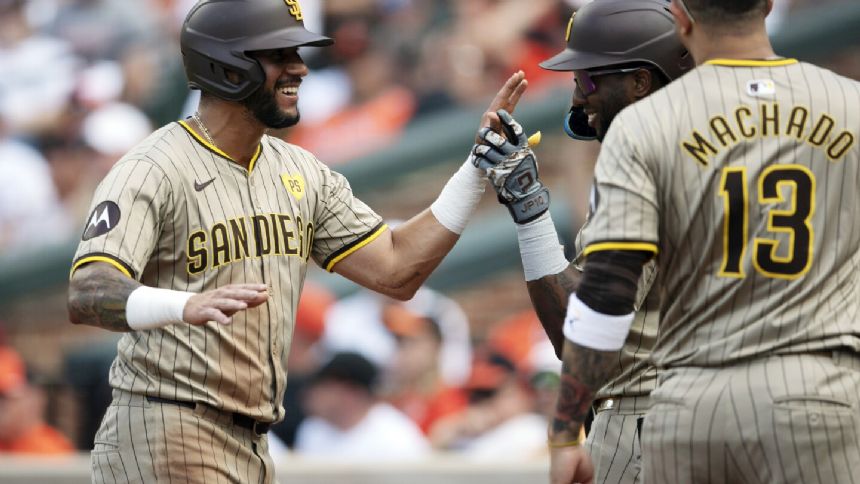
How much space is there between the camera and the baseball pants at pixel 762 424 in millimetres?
3348

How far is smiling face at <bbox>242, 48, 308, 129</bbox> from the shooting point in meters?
4.53

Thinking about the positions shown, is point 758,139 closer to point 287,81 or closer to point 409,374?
point 287,81

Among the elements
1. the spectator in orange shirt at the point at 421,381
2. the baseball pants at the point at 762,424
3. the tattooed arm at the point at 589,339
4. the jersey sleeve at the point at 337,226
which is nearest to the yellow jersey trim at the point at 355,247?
the jersey sleeve at the point at 337,226

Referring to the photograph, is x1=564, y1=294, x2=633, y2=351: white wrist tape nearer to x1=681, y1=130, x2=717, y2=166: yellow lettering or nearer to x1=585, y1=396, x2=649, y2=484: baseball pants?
Answer: x1=681, y1=130, x2=717, y2=166: yellow lettering

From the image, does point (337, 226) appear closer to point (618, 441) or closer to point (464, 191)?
point (464, 191)

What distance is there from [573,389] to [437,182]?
6.33m

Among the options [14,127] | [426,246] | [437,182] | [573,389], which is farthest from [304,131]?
[573,389]

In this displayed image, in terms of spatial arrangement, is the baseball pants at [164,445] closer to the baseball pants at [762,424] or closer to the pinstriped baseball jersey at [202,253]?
the pinstriped baseball jersey at [202,253]

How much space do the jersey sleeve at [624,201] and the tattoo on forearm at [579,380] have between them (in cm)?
26

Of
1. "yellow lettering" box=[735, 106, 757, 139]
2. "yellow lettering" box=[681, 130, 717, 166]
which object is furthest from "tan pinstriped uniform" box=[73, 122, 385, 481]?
"yellow lettering" box=[735, 106, 757, 139]

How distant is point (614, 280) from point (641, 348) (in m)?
0.82

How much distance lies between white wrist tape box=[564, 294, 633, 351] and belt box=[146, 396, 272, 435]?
1308 mm

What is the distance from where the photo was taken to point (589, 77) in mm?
4410

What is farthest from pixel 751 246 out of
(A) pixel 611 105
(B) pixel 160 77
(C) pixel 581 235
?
(B) pixel 160 77
